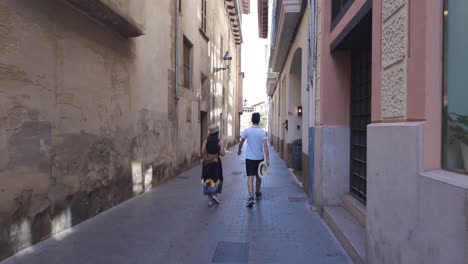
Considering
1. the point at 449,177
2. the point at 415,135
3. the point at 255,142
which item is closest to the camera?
the point at 449,177

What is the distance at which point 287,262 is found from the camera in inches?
175

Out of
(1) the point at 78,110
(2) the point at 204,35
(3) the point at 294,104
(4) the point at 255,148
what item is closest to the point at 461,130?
(1) the point at 78,110

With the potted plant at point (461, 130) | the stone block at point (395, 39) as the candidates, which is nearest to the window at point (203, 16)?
the stone block at point (395, 39)

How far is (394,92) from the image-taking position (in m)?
3.29

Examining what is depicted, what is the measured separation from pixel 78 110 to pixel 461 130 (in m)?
5.19

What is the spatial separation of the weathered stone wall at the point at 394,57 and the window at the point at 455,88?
15.4 inches

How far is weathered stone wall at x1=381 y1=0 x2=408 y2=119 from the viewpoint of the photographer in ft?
10.2

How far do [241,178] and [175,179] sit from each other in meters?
2.05

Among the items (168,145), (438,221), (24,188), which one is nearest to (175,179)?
Result: (168,145)

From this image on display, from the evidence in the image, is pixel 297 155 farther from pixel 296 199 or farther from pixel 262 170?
pixel 262 170

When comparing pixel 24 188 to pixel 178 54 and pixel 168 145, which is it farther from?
pixel 178 54

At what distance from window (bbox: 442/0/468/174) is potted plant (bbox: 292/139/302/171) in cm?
1031

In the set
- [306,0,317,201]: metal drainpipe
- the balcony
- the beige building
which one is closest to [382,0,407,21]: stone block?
[306,0,317,201]: metal drainpipe

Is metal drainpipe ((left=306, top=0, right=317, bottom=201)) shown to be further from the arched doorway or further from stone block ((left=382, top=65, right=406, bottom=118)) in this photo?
the arched doorway
